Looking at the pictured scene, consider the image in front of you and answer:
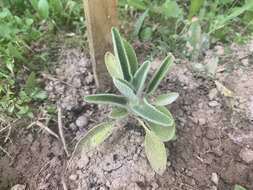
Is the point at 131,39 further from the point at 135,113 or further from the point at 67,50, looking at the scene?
the point at 135,113

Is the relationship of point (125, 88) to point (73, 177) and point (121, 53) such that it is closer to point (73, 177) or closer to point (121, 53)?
point (121, 53)

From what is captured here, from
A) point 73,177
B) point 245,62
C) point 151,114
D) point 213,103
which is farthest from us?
point 245,62

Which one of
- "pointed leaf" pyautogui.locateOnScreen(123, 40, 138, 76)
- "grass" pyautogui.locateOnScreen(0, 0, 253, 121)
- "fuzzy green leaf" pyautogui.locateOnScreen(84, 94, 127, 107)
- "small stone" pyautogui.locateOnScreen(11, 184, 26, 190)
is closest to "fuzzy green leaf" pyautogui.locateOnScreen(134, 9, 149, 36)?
"grass" pyautogui.locateOnScreen(0, 0, 253, 121)

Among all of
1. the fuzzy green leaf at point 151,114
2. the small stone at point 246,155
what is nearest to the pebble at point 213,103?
the small stone at point 246,155

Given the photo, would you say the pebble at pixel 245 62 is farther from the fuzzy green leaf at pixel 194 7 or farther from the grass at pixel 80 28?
the fuzzy green leaf at pixel 194 7

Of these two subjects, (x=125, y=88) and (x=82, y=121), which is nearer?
(x=125, y=88)

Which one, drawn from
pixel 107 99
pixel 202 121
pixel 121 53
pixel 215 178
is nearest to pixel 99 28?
pixel 121 53
